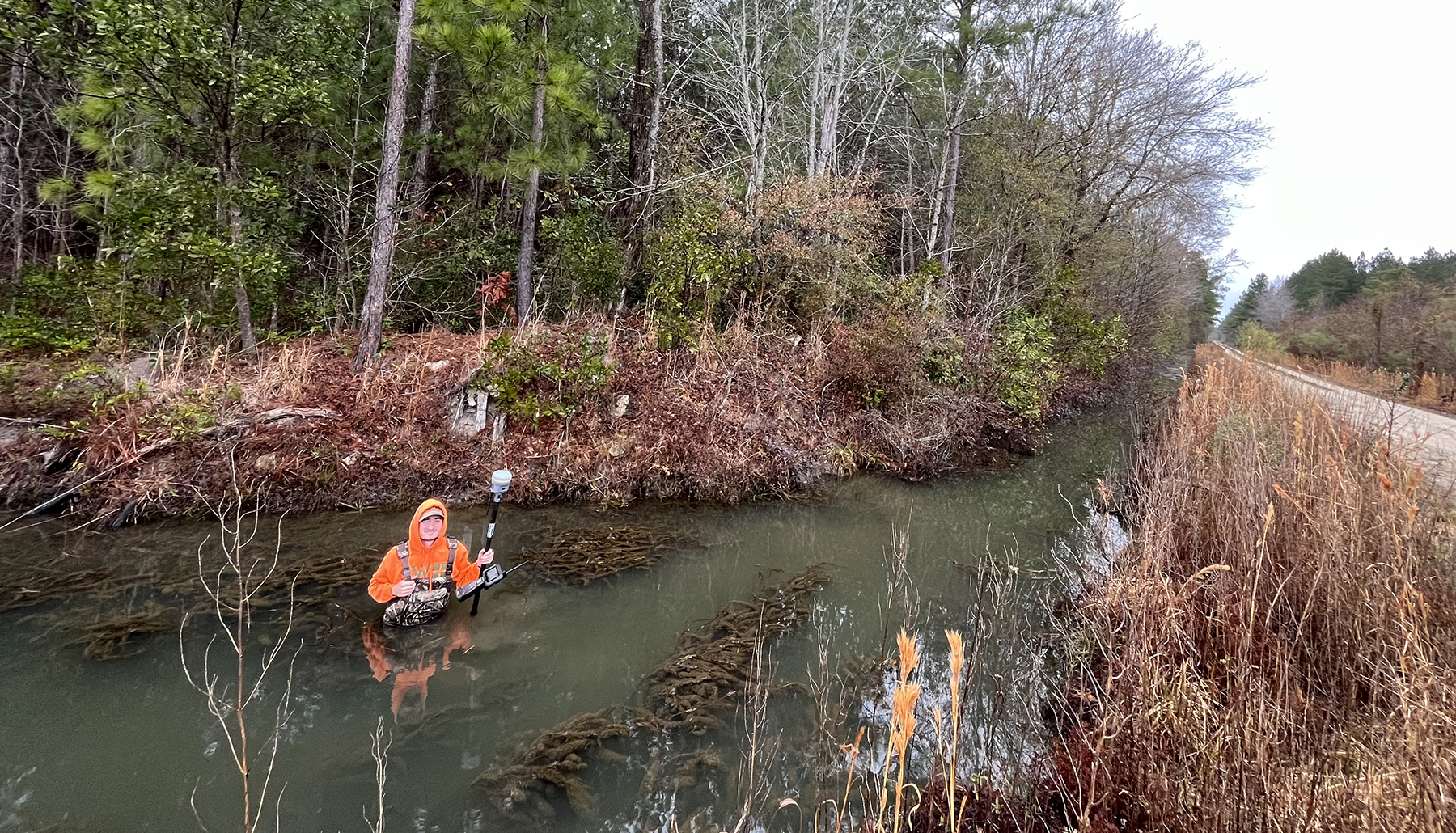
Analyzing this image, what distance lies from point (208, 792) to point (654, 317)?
7.47 m

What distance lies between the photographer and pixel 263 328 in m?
9.23

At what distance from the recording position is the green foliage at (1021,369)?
10.6 m

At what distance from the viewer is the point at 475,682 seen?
3875mm

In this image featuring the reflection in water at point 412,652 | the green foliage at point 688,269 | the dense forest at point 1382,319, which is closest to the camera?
the reflection in water at point 412,652

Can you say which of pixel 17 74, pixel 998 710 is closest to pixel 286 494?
pixel 998 710

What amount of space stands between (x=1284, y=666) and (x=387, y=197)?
9.61 meters

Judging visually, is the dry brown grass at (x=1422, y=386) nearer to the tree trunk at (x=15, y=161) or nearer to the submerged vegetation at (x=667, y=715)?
the submerged vegetation at (x=667, y=715)

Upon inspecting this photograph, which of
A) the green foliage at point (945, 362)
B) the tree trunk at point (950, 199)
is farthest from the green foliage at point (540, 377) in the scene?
the tree trunk at point (950, 199)

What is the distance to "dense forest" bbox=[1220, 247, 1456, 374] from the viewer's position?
14.1m

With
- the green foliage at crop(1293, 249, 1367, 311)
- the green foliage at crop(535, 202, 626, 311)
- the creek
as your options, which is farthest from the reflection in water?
the green foliage at crop(1293, 249, 1367, 311)

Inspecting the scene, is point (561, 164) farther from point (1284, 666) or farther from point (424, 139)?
point (1284, 666)

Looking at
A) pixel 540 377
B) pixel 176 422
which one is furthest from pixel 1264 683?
pixel 176 422

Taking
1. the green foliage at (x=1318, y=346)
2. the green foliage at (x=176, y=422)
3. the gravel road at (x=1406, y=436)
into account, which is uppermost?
the green foliage at (x=1318, y=346)

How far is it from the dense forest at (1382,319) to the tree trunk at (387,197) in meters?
19.4
